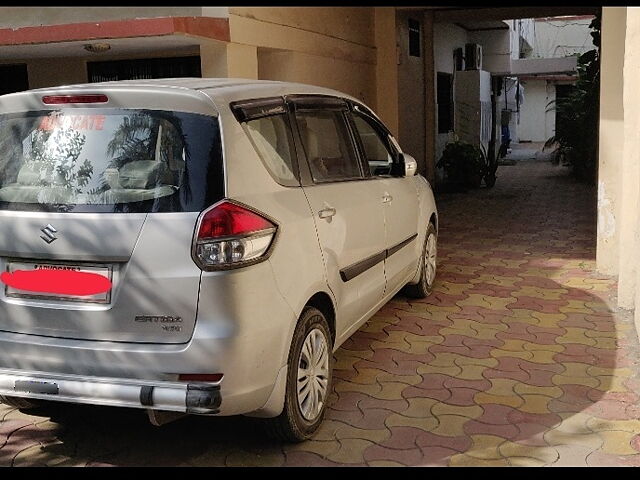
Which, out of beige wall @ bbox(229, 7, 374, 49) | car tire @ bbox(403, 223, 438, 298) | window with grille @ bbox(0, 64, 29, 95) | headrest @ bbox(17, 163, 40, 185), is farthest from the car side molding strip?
window with grille @ bbox(0, 64, 29, 95)

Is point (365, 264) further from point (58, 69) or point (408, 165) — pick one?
point (58, 69)

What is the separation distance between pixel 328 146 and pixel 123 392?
2063 millimetres

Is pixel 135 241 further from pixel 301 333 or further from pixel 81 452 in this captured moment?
pixel 81 452

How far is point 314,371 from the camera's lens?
3750 mm

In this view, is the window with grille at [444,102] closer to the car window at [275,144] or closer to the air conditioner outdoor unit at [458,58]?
the air conditioner outdoor unit at [458,58]

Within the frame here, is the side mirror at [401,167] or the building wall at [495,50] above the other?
the building wall at [495,50]

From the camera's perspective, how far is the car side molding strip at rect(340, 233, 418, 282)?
13.4 feet

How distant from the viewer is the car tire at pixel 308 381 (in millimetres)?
3469

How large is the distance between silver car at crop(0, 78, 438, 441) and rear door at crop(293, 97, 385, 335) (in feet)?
0.83

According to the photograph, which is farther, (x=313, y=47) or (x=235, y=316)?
(x=313, y=47)

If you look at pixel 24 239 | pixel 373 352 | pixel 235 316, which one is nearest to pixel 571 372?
pixel 373 352

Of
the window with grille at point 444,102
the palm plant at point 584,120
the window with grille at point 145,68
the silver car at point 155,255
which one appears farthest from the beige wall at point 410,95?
the silver car at point 155,255

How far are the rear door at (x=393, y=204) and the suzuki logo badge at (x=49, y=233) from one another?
2.26 metres

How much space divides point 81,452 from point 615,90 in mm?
5524
